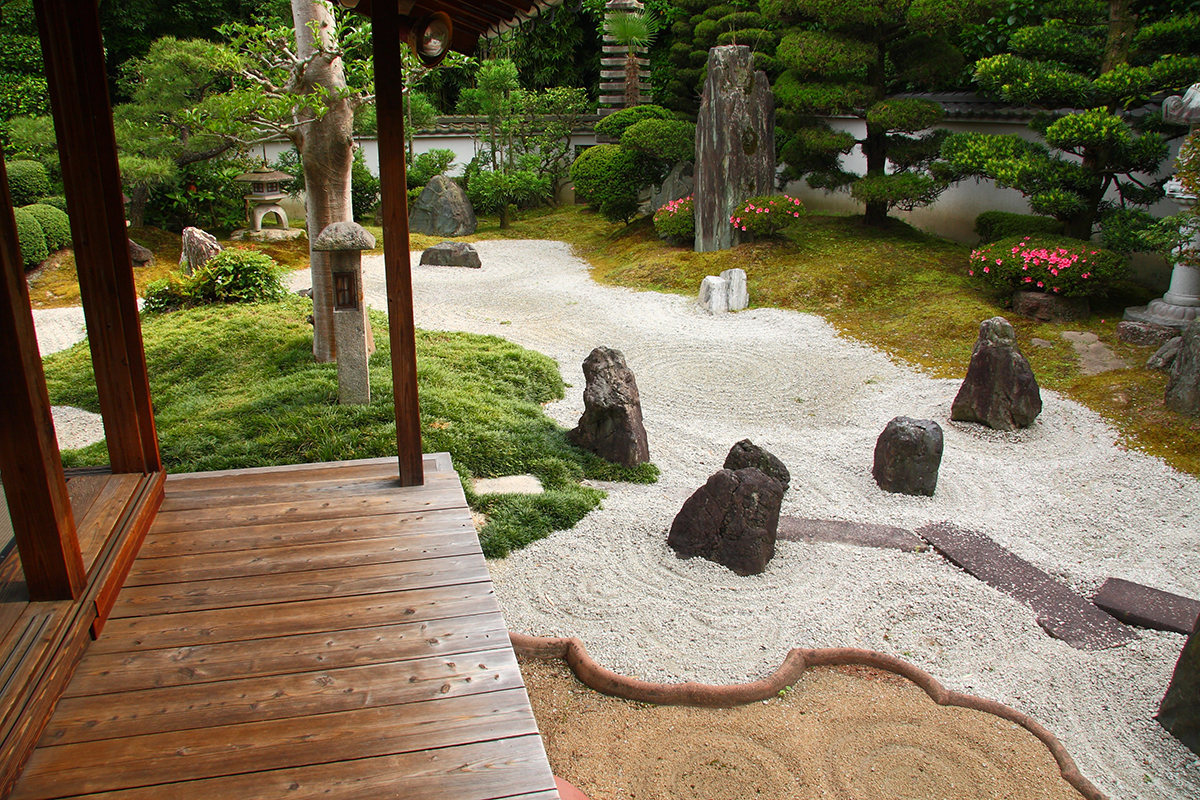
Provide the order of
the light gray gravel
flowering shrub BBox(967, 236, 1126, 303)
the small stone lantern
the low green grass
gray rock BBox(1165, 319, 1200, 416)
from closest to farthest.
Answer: the light gray gravel
the low green grass
gray rock BBox(1165, 319, 1200, 416)
flowering shrub BBox(967, 236, 1126, 303)
the small stone lantern

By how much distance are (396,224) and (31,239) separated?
9.92 metres

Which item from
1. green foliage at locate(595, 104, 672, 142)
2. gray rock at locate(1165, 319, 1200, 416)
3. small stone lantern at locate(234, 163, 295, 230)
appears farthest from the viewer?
green foliage at locate(595, 104, 672, 142)

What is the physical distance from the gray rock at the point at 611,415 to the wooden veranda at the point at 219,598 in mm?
2194

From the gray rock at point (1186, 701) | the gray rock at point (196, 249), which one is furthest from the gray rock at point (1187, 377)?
the gray rock at point (196, 249)

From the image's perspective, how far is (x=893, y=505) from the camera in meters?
5.50

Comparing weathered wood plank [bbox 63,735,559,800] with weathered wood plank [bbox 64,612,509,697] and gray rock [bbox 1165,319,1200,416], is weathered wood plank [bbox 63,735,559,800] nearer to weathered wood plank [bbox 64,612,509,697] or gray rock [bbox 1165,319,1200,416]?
weathered wood plank [bbox 64,612,509,697]

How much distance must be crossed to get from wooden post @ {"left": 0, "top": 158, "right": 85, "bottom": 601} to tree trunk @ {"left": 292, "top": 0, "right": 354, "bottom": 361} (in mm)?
4276

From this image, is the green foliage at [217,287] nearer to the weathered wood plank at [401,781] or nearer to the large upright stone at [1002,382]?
the large upright stone at [1002,382]

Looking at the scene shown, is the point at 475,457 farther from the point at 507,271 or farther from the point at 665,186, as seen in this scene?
the point at 665,186

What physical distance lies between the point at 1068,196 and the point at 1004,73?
4.63ft

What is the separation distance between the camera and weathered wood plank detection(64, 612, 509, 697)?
7.82 ft

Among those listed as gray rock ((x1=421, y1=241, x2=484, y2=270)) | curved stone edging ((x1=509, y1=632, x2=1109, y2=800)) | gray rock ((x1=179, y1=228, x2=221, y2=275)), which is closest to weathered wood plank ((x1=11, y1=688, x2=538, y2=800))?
curved stone edging ((x1=509, y1=632, x2=1109, y2=800))

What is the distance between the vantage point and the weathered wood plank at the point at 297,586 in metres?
2.75

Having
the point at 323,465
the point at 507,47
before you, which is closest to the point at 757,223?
the point at 323,465
